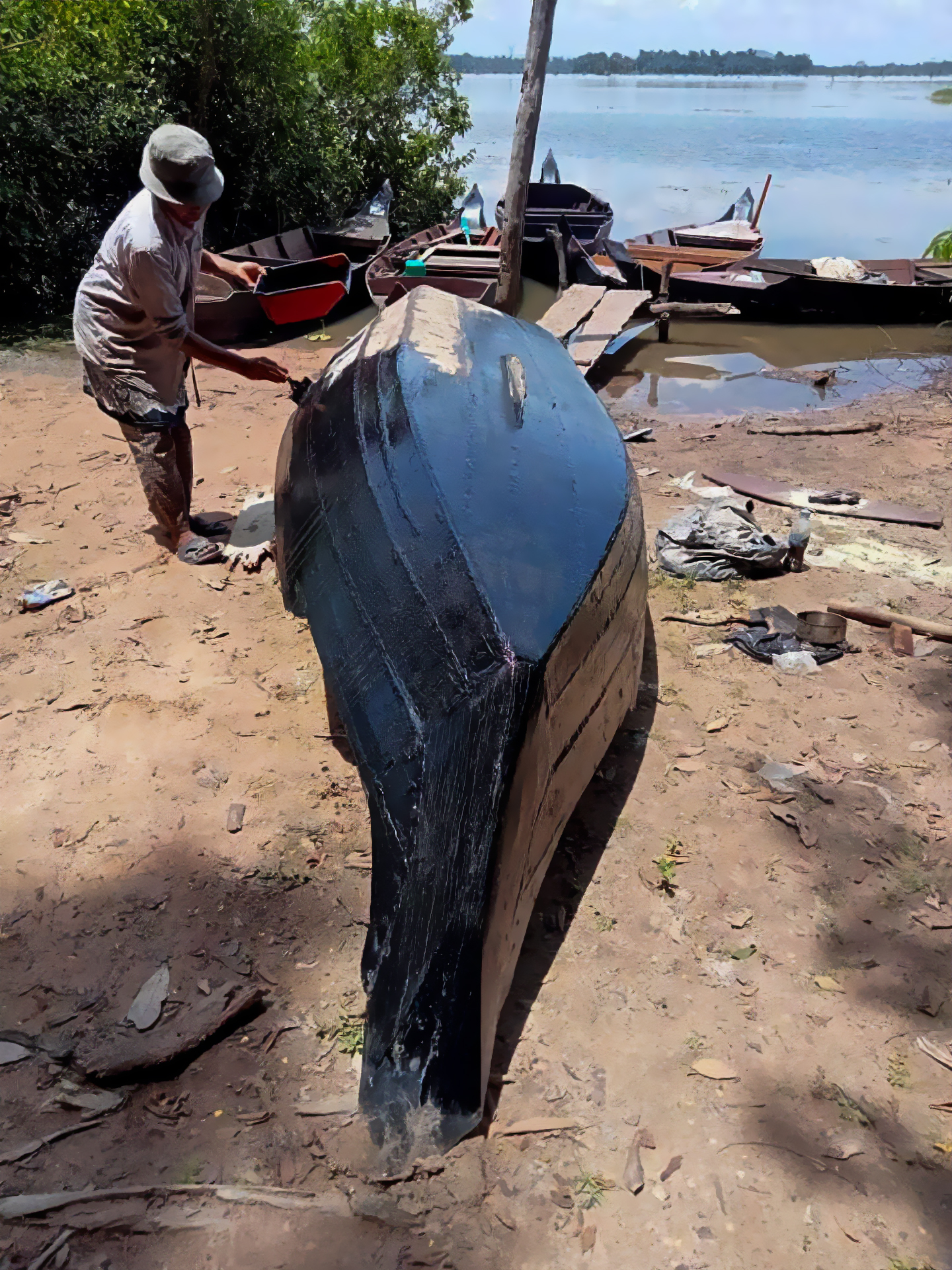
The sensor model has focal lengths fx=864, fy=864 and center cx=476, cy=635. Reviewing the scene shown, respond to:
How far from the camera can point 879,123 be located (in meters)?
49.2

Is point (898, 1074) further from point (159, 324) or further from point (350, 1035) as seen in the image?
point (159, 324)

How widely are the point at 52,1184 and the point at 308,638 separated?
8.15 ft

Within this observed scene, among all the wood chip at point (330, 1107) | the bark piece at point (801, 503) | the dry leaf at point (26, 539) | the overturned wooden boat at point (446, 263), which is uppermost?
the overturned wooden boat at point (446, 263)

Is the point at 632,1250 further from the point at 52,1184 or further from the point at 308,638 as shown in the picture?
the point at 308,638

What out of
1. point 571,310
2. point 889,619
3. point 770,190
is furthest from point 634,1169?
point 770,190

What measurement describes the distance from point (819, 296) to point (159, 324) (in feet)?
31.6

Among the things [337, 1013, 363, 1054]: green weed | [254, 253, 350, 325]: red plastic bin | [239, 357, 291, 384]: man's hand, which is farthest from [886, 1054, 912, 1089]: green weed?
[254, 253, 350, 325]: red plastic bin

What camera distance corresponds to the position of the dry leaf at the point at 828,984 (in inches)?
98.3

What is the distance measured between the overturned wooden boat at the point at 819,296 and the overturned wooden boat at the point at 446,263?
2630mm

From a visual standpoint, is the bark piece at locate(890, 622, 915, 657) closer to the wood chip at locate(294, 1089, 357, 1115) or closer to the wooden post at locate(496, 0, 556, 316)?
the wood chip at locate(294, 1089, 357, 1115)

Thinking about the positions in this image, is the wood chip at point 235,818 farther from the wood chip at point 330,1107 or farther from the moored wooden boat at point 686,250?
the moored wooden boat at point 686,250

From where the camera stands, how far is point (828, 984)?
8.25ft

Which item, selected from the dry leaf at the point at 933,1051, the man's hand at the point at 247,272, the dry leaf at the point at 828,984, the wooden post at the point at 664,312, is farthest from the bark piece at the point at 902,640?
the wooden post at the point at 664,312

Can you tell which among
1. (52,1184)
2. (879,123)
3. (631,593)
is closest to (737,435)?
(631,593)
